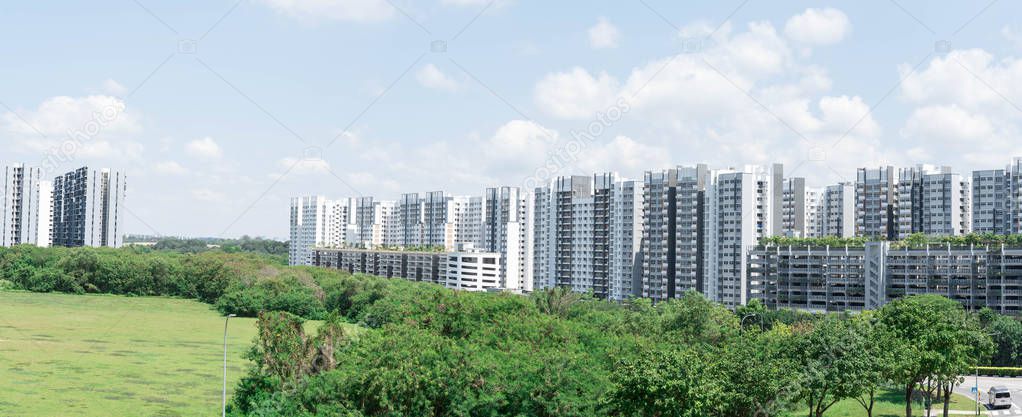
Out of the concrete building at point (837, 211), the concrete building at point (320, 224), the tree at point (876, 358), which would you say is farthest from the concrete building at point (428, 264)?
the tree at point (876, 358)

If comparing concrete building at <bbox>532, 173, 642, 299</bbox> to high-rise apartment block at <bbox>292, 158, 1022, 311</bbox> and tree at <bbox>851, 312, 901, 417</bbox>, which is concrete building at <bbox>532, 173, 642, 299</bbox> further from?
tree at <bbox>851, 312, 901, 417</bbox>

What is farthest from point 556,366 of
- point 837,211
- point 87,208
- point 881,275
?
point 87,208

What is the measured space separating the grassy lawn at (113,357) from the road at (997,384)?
81.4ft

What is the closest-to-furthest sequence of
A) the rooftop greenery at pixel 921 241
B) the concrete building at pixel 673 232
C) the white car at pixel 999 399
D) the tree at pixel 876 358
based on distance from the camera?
the tree at pixel 876 358
the white car at pixel 999 399
the rooftop greenery at pixel 921 241
the concrete building at pixel 673 232

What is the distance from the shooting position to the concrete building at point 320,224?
11881 cm

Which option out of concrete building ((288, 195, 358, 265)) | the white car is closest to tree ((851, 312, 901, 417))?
the white car

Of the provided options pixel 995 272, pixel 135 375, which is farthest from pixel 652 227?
pixel 135 375

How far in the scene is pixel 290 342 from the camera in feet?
72.4

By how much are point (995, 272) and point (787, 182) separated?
22.4 meters

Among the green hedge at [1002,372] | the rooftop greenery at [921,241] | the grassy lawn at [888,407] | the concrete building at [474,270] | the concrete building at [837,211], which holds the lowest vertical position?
the green hedge at [1002,372]

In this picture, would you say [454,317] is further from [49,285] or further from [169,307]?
[49,285]

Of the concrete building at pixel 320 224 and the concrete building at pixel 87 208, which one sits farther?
the concrete building at pixel 320 224

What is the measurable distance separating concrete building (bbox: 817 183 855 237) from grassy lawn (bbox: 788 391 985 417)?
45821 mm

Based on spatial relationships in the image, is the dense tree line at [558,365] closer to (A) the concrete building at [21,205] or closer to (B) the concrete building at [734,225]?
(B) the concrete building at [734,225]
